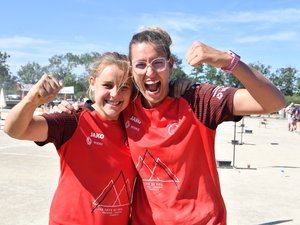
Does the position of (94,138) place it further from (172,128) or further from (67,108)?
(172,128)

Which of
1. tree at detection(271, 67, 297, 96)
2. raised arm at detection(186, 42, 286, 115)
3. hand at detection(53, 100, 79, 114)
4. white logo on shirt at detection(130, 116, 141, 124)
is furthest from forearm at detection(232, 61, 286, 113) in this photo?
tree at detection(271, 67, 297, 96)

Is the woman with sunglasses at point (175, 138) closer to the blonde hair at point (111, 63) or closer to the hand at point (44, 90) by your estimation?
the blonde hair at point (111, 63)

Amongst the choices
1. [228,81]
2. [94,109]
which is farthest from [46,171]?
[228,81]

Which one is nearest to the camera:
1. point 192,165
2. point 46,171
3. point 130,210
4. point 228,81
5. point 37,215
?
point 192,165

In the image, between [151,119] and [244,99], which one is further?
[151,119]

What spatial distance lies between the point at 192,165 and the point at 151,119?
428 millimetres

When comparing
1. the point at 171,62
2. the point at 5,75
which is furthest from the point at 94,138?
the point at 5,75

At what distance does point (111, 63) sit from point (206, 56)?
839mm

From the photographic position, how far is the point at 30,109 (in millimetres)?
2469

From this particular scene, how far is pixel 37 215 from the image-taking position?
620 centimetres

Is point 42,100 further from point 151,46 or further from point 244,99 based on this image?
point 244,99

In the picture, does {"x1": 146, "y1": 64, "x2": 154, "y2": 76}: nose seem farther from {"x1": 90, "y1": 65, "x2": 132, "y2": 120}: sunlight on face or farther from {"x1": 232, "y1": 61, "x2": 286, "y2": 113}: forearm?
{"x1": 232, "y1": 61, "x2": 286, "y2": 113}: forearm

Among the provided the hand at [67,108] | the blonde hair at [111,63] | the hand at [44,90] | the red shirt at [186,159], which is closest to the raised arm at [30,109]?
the hand at [44,90]

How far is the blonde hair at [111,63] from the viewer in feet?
9.39
